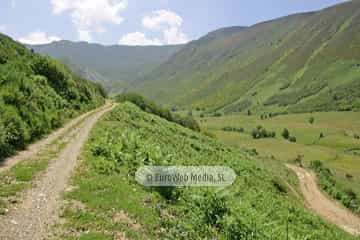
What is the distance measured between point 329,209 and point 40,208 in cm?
4079

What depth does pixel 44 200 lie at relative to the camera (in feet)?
37.0

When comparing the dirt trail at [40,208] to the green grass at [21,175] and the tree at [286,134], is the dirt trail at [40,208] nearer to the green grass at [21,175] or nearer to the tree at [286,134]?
the green grass at [21,175]

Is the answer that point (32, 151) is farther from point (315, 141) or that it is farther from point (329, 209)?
point (315, 141)

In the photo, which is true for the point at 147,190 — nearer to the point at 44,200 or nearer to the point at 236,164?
the point at 44,200

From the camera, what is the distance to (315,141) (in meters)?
132

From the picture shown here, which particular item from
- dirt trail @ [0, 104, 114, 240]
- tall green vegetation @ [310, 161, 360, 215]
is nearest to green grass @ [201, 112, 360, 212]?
tall green vegetation @ [310, 161, 360, 215]

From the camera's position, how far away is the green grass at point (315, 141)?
89.6 meters

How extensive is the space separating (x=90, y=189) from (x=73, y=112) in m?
23.6

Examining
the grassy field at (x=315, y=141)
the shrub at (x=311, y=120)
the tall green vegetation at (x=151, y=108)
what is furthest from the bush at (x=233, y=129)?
the tall green vegetation at (x=151, y=108)

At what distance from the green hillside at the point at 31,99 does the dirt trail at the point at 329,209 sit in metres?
32.1

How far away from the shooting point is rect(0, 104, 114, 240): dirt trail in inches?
358

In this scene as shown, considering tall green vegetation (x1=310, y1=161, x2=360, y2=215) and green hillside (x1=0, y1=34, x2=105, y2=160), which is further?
tall green vegetation (x1=310, y1=161, x2=360, y2=215)

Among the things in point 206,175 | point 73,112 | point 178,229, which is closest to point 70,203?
point 178,229

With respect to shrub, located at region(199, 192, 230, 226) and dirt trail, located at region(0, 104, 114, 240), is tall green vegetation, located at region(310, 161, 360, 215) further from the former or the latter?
dirt trail, located at region(0, 104, 114, 240)
